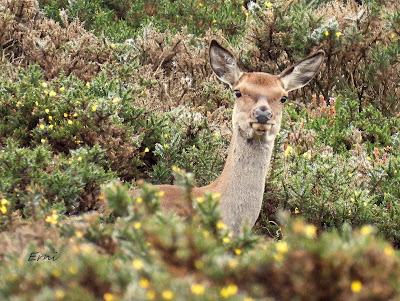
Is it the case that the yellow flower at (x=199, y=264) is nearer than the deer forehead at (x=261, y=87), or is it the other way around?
the yellow flower at (x=199, y=264)

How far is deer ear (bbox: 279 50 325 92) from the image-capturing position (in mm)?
6742

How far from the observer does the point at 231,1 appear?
44.0ft

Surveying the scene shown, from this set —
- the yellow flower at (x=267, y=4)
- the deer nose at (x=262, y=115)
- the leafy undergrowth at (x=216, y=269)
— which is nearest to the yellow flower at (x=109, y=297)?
the leafy undergrowth at (x=216, y=269)

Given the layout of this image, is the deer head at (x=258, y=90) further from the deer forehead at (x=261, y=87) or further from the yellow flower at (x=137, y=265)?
the yellow flower at (x=137, y=265)

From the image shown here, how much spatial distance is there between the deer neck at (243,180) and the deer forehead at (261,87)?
1.02ft

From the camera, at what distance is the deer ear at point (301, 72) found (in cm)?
674

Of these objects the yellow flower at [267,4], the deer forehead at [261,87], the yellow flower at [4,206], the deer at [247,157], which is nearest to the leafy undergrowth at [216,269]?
the yellow flower at [4,206]

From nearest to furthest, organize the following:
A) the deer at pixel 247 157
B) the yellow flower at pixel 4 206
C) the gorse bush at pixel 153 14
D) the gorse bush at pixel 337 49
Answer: the yellow flower at pixel 4 206 < the deer at pixel 247 157 < the gorse bush at pixel 337 49 < the gorse bush at pixel 153 14

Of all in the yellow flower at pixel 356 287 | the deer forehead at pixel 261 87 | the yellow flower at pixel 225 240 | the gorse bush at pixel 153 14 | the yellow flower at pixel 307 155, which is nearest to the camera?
the yellow flower at pixel 356 287

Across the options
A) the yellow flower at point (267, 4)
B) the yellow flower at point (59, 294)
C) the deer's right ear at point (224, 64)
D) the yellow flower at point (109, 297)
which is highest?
the yellow flower at point (59, 294)

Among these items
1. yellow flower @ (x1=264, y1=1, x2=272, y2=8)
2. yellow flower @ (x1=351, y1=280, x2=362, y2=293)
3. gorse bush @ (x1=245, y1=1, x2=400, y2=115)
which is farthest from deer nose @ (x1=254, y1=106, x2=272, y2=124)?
yellow flower @ (x1=264, y1=1, x2=272, y2=8)

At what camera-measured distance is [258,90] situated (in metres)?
6.28

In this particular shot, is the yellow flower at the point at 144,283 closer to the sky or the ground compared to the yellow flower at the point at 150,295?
closer to the ground

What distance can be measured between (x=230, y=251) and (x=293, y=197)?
10.6ft
